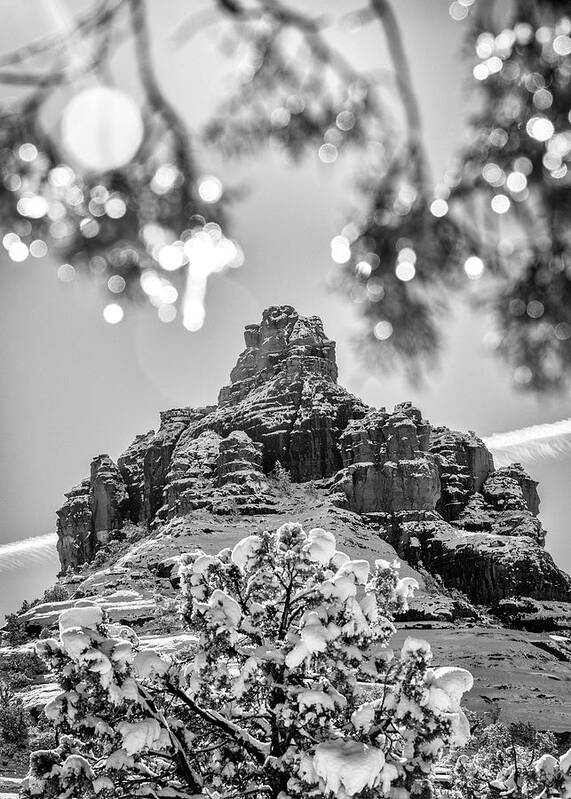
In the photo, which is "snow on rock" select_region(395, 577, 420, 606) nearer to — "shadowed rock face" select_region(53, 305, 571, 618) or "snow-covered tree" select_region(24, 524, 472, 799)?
"snow-covered tree" select_region(24, 524, 472, 799)

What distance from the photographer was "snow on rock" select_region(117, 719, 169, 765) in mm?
6531

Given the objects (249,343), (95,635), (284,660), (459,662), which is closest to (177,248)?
(95,635)

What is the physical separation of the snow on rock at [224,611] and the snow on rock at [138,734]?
1432 millimetres

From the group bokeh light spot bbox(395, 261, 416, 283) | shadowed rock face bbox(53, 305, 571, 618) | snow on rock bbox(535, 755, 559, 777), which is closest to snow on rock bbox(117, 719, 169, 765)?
bokeh light spot bbox(395, 261, 416, 283)

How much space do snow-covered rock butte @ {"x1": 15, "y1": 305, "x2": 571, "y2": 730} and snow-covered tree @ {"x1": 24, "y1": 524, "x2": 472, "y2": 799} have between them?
53439 mm

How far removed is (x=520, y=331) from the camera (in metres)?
2.50

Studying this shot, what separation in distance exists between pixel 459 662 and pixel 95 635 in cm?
6494

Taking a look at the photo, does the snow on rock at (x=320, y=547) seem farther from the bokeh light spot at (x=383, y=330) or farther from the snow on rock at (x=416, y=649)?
the bokeh light spot at (x=383, y=330)

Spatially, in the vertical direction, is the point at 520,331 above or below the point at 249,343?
below

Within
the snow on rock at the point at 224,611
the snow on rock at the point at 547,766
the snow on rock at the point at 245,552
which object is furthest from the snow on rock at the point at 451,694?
the snow on rock at the point at 547,766

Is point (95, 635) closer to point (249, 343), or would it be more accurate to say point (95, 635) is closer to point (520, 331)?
point (520, 331)

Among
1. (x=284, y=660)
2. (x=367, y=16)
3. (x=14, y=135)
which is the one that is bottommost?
(x=284, y=660)

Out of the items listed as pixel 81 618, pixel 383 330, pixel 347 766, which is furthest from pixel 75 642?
pixel 383 330

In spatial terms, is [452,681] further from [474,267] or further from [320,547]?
[474,267]
